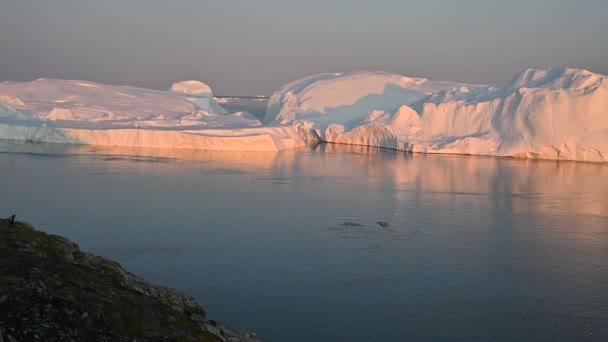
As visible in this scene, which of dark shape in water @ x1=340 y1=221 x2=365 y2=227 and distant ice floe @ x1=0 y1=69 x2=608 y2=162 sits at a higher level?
distant ice floe @ x1=0 y1=69 x2=608 y2=162

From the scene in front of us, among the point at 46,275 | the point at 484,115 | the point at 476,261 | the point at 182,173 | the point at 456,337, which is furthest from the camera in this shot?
the point at 484,115

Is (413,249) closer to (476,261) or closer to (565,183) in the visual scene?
(476,261)

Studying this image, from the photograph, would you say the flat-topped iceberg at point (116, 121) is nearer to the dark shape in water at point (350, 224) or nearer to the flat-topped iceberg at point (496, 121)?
the flat-topped iceberg at point (496, 121)

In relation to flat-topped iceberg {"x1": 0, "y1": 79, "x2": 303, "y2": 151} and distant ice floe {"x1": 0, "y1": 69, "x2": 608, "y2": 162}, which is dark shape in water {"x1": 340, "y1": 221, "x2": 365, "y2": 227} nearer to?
distant ice floe {"x1": 0, "y1": 69, "x2": 608, "y2": 162}

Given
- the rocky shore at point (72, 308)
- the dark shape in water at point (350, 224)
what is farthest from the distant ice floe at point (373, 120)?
the rocky shore at point (72, 308)

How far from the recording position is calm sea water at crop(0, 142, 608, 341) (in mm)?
6320

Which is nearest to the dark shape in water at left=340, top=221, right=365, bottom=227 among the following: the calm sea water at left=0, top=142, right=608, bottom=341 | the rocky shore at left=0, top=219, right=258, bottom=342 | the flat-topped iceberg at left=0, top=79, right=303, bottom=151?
the calm sea water at left=0, top=142, right=608, bottom=341

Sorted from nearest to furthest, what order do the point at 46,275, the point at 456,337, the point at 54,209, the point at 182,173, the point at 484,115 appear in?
the point at 46,275, the point at 456,337, the point at 54,209, the point at 182,173, the point at 484,115

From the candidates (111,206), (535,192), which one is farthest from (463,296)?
(535,192)

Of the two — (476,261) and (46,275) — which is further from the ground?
(46,275)

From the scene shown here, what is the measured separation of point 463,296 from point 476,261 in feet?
5.33

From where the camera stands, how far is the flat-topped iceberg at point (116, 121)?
24.1 m

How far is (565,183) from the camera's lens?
1644 cm

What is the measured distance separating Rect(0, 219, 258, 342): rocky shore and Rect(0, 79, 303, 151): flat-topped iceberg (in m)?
19.5
